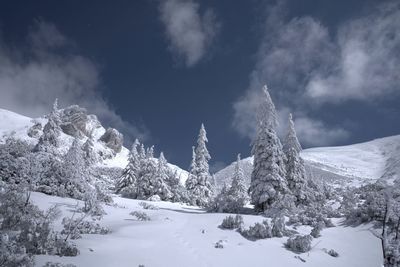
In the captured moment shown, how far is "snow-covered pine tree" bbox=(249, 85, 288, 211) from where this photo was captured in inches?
986

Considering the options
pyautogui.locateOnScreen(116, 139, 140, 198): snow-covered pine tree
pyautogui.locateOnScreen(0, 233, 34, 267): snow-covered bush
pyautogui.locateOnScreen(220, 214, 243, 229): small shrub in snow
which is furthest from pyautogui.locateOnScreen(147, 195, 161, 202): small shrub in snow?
pyautogui.locateOnScreen(0, 233, 34, 267): snow-covered bush

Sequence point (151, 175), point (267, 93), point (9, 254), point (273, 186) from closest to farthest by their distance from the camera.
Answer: point (9, 254) → point (273, 186) → point (267, 93) → point (151, 175)

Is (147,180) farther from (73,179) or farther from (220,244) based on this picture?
(220,244)

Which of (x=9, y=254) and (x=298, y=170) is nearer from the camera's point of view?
(x=9, y=254)

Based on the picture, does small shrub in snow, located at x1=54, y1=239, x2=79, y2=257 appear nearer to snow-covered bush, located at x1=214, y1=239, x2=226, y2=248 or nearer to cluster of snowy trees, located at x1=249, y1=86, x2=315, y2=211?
snow-covered bush, located at x1=214, y1=239, x2=226, y2=248

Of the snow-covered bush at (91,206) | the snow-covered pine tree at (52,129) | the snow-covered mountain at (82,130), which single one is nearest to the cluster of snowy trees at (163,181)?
the snow-covered pine tree at (52,129)

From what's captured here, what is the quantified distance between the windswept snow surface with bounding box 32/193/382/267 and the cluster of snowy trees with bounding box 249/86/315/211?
638 cm

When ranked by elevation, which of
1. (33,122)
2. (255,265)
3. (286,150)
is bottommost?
(255,265)

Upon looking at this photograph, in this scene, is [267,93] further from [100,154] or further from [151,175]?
[100,154]

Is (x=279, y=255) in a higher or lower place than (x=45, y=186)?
lower

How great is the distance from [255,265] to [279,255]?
187 centimetres

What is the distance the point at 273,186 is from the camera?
25.6 meters

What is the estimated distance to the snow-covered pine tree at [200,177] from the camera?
45.9 m

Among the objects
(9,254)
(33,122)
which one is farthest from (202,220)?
(33,122)
